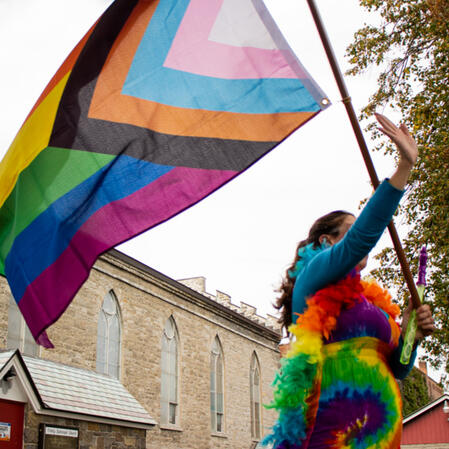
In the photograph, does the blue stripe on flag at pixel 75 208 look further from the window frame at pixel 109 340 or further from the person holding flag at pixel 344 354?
the window frame at pixel 109 340

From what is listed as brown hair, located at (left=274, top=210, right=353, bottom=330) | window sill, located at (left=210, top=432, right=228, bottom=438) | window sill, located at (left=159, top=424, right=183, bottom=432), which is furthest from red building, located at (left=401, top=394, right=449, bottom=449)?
brown hair, located at (left=274, top=210, right=353, bottom=330)

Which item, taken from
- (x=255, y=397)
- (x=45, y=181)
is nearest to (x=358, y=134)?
(x=45, y=181)

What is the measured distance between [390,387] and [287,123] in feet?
4.71

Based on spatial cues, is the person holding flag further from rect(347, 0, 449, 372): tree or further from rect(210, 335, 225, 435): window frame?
rect(210, 335, 225, 435): window frame

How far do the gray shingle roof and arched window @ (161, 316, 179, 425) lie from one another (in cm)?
426

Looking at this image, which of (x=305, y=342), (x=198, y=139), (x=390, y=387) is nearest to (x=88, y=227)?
(x=198, y=139)

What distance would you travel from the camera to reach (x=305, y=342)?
2400mm

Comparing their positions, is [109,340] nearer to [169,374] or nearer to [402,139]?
[169,374]

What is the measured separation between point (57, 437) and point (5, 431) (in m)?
1.62

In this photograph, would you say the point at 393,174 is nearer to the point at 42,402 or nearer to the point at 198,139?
the point at 198,139

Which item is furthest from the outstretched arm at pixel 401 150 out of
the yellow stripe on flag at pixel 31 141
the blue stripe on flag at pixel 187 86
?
the yellow stripe on flag at pixel 31 141

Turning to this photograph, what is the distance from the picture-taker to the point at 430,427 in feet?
103

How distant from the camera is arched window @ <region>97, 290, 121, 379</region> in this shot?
2094cm

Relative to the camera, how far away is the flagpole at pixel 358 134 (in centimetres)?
265
